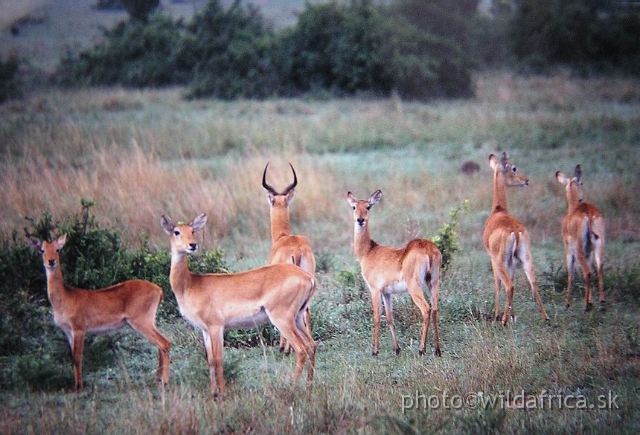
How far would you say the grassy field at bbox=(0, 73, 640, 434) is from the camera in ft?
19.4

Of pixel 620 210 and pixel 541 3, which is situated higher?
pixel 541 3

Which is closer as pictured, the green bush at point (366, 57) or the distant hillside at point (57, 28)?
the green bush at point (366, 57)

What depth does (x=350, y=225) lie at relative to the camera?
12359 mm

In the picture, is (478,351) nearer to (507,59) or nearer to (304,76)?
(304,76)

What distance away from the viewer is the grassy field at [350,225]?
5.90m

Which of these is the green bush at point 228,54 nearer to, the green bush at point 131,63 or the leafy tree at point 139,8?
the green bush at point 131,63

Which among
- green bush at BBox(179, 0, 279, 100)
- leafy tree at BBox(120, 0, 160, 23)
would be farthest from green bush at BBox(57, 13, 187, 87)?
leafy tree at BBox(120, 0, 160, 23)

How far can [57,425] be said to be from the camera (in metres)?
5.56

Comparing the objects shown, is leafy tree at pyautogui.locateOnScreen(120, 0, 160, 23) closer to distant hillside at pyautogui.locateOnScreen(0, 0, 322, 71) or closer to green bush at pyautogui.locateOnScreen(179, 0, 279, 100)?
distant hillside at pyautogui.locateOnScreen(0, 0, 322, 71)

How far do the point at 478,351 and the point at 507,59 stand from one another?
28.6m

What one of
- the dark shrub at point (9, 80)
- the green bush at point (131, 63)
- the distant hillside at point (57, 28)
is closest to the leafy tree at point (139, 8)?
the distant hillside at point (57, 28)

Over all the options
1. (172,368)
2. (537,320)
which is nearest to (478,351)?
(537,320)

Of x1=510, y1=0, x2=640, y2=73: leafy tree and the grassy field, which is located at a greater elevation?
x1=510, y1=0, x2=640, y2=73: leafy tree

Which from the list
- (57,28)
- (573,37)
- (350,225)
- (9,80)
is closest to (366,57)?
(9,80)
